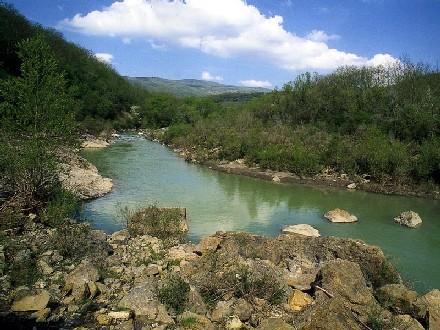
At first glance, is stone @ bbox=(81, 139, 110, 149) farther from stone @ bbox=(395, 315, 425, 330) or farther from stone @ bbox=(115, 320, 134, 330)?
stone @ bbox=(395, 315, 425, 330)

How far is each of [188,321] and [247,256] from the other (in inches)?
264

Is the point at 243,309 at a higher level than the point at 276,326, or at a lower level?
lower

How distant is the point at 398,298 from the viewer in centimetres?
1375

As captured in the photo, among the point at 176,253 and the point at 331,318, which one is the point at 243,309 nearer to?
the point at 331,318

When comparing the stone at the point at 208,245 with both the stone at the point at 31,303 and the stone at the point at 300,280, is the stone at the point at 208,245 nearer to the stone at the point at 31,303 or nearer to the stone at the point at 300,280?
the stone at the point at 300,280

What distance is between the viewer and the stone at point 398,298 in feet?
44.1

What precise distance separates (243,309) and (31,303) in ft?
20.5

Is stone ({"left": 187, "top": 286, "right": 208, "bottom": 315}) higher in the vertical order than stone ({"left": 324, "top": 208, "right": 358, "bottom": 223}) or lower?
higher

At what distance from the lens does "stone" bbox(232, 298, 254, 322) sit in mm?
12795

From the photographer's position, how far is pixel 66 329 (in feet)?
37.3

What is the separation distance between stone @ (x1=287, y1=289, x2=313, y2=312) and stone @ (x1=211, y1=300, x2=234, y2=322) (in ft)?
6.90

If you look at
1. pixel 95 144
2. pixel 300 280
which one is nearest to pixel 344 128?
pixel 95 144

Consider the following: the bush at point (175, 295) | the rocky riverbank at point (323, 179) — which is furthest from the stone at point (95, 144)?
the bush at point (175, 295)

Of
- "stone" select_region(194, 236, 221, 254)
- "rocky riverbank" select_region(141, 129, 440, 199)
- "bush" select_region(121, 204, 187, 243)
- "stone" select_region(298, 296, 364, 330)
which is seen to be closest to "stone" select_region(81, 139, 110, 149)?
"rocky riverbank" select_region(141, 129, 440, 199)
